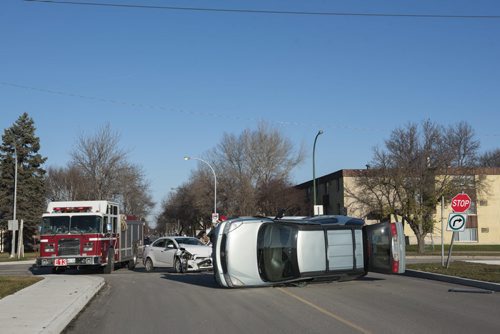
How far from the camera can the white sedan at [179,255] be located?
75.0ft

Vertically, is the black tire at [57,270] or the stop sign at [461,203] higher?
the stop sign at [461,203]

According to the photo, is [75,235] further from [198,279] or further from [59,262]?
[198,279]

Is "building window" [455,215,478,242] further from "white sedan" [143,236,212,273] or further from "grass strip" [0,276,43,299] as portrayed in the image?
"grass strip" [0,276,43,299]

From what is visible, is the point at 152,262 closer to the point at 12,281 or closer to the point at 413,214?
the point at 12,281

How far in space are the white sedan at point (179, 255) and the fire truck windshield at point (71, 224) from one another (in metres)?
3.02

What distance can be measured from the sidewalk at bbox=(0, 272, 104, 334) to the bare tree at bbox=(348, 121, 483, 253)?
94.6ft

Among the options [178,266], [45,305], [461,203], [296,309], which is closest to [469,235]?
[461,203]

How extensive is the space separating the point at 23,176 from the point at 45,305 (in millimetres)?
50251

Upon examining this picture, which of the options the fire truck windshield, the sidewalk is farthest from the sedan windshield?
the sidewalk

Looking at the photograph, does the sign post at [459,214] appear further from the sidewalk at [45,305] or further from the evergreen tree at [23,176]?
the evergreen tree at [23,176]

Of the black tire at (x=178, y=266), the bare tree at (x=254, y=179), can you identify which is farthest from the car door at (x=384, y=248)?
the bare tree at (x=254, y=179)

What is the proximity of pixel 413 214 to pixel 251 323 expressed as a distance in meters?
34.4

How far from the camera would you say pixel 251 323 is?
10336 millimetres

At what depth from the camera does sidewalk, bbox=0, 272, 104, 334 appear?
9.76 metres
